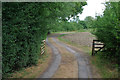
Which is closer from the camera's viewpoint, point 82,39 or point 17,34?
point 17,34

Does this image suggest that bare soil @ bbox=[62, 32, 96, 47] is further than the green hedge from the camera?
Yes

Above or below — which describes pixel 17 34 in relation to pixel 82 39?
above

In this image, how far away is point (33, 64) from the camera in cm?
809

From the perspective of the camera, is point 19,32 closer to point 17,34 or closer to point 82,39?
point 17,34

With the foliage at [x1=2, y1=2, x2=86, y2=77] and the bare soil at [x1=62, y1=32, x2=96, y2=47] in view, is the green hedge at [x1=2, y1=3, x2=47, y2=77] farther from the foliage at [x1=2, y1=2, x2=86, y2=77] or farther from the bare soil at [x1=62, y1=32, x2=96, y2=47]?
the bare soil at [x1=62, y1=32, x2=96, y2=47]

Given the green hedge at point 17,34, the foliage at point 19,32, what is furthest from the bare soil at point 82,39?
the green hedge at point 17,34

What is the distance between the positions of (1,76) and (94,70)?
196 inches

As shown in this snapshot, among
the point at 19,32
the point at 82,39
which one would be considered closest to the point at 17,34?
the point at 19,32

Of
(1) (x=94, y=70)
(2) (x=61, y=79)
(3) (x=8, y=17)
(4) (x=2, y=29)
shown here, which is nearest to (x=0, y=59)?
(4) (x=2, y=29)

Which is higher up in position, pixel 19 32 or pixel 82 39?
pixel 19 32

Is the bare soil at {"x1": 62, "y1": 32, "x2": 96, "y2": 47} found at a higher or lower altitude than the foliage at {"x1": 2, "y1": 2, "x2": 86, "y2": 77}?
lower

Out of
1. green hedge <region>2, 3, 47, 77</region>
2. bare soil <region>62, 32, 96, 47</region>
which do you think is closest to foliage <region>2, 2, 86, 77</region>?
green hedge <region>2, 3, 47, 77</region>

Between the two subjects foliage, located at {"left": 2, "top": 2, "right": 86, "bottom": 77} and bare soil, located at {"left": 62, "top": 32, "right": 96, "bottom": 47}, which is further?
bare soil, located at {"left": 62, "top": 32, "right": 96, "bottom": 47}

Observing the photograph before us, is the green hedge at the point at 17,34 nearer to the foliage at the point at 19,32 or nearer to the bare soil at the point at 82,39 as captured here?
the foliage at the point at 19,32
